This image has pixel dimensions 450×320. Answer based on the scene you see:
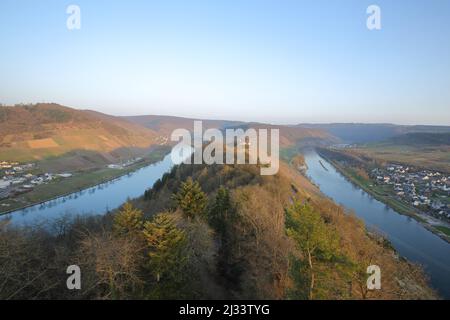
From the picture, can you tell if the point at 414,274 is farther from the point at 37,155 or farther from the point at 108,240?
the point at 37,155

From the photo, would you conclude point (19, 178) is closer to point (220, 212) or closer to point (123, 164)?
point (123, 164)

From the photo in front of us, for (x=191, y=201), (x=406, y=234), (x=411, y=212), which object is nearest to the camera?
(x=191, y=201)

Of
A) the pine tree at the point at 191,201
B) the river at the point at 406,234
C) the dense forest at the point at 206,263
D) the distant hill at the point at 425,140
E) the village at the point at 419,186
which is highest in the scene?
the distant hill at the point at 425,140

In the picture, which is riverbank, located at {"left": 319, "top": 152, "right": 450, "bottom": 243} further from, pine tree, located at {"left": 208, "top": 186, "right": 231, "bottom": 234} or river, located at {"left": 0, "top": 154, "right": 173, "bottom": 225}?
river, located at {"left": 0, "top": 154, "right": 173, "bottom": 225}

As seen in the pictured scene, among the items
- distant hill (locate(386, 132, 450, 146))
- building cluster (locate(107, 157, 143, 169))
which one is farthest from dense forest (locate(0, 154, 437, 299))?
distant hill (locate(386, 132, 450, 146))

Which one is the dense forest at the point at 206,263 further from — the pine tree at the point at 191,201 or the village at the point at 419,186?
the village at the point at 419,186

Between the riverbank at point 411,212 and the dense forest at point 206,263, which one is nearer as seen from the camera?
the dense forest at point 206,263

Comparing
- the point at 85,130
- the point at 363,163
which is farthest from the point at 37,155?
the point at 363,163

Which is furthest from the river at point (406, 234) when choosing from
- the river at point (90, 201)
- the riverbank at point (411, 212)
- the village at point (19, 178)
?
the village at point (19, 178)

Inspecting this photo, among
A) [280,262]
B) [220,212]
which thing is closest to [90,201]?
[220,212]
